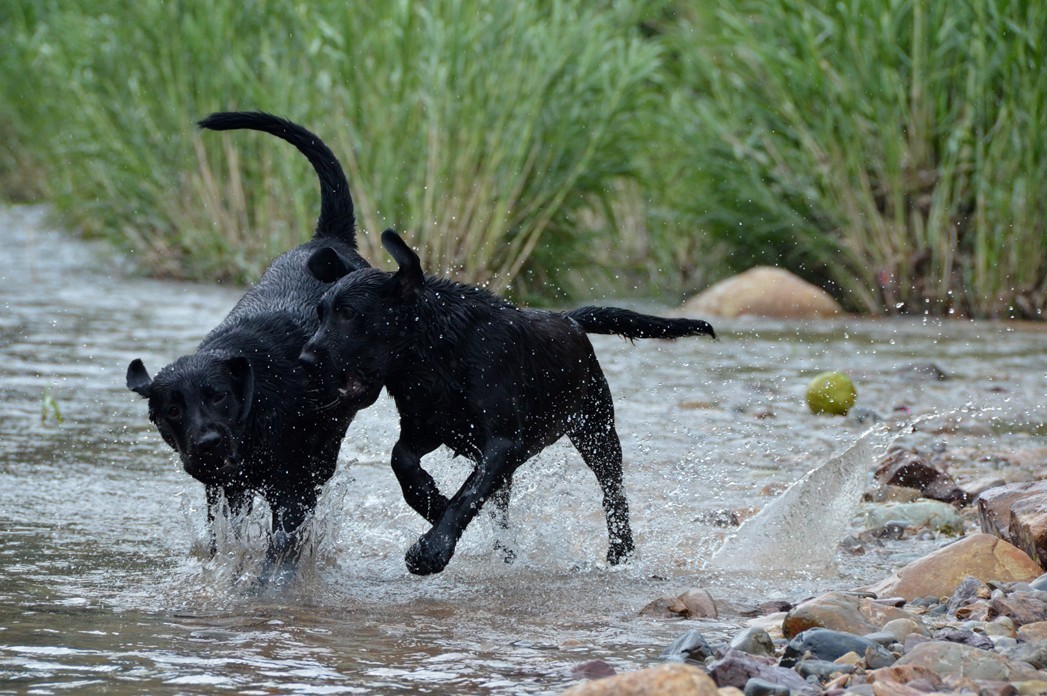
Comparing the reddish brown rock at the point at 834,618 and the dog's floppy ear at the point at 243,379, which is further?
the dog's floppy ear at the point at 243,379

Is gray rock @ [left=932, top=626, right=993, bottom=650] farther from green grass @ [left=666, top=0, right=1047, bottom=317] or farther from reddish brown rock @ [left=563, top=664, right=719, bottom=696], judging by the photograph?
green grass @ [left=666, top=0, right=1047, bottom=317]

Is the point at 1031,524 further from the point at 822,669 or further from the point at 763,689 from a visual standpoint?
the point at 763,689

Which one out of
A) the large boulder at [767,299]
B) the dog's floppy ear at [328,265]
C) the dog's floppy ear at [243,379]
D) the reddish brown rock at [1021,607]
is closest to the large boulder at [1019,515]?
the reddish brown rock at [1021,607]

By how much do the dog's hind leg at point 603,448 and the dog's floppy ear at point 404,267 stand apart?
3.06 feet

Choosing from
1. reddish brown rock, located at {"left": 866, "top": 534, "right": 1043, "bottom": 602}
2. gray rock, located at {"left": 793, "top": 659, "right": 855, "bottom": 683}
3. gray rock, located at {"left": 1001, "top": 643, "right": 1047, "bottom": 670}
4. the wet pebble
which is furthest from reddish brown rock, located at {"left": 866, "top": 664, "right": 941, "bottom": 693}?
reddish brown rock, located at {"left": 866, "top": 534, "right": 1043, "bottom": 602}

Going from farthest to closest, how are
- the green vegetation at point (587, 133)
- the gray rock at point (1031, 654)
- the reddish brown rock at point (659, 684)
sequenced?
1. the green vegetation at point (587, 133)
2. the gray rock at point (1031, 654)
3. the reddish brown rock at point (659, 684)

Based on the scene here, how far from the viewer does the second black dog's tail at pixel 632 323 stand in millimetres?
5359

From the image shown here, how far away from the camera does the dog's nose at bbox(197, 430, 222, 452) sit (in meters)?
4.36

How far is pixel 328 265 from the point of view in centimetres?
497

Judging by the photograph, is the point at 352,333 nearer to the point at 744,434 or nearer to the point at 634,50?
the point at 744,434

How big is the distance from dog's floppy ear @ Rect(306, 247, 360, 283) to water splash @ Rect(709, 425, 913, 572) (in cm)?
161

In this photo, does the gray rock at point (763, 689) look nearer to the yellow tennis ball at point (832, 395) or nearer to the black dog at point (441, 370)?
the black dog at point (441, 370)

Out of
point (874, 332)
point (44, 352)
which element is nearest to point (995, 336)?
point (874, 332)

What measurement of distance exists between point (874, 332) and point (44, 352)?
6.60m
